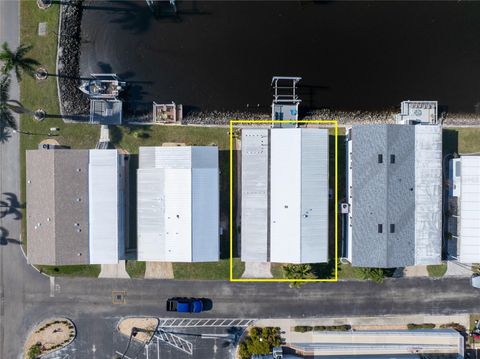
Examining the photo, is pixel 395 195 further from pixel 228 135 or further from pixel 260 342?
pixel 260 342

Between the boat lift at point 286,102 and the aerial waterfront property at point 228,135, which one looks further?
the aerial waterfront property at point 228,135

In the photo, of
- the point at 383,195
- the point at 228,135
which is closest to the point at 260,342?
the point at 383,195

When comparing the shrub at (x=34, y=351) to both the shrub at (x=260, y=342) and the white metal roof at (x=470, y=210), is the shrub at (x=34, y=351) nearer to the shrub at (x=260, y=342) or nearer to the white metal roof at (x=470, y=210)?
the shrub at (x=260, y=342)

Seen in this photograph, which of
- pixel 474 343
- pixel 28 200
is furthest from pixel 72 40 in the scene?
pixel 474 343

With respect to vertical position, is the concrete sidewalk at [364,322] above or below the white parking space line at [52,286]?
below

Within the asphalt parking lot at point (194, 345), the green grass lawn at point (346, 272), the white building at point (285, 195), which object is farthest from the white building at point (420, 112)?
the asphalt parking lot at point (194, 345)

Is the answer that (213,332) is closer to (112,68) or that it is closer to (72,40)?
(112,68)
